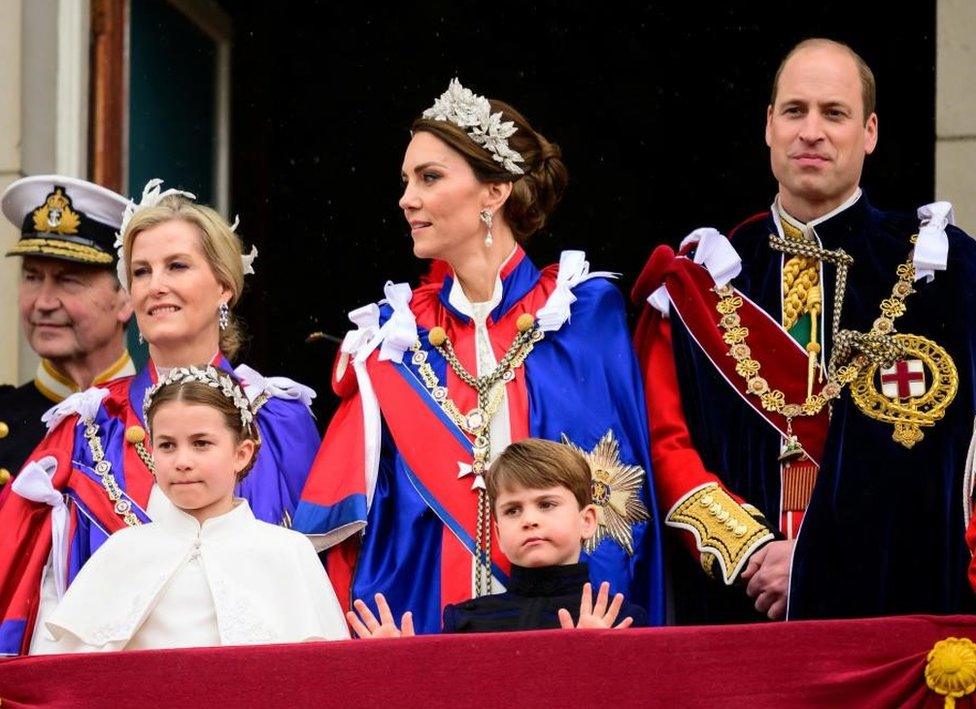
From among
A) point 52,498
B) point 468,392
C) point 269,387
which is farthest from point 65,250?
point 468,392

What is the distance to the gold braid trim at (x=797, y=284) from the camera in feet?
17.8

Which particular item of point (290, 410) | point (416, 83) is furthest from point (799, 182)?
point (416, 83)

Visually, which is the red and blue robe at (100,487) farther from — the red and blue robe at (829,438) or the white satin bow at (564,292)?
the red and blue robe at (829,438)

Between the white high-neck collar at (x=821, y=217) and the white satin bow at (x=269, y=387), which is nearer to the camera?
the white high-neck collar at (x=821, y=217)

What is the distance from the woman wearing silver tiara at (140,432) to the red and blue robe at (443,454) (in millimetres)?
151

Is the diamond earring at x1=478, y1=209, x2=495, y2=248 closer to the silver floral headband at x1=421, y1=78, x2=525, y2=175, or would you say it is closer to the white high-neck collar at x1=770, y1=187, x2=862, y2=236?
the silver floral headband at x1=421, y1=78, x2=525, y2=175

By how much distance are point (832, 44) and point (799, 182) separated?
0.33 meters

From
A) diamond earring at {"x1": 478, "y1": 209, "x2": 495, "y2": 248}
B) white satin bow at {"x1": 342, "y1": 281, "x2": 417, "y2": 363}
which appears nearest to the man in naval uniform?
white satin bow at {"x1": 342, "y1": 281, "x2": 417, "y2": 363}

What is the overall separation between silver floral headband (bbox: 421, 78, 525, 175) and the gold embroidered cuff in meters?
0.91

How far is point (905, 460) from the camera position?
5.14 m

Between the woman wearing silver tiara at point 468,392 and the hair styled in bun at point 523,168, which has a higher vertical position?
the hair styled in bun at point 523,168

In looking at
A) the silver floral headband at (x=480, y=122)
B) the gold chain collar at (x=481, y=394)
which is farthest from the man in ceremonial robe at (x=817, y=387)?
the silver floral headband at (x=480, y=122)

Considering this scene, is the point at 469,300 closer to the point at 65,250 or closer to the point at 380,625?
the point at 380,625

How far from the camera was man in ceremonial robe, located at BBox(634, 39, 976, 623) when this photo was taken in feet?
16.7
